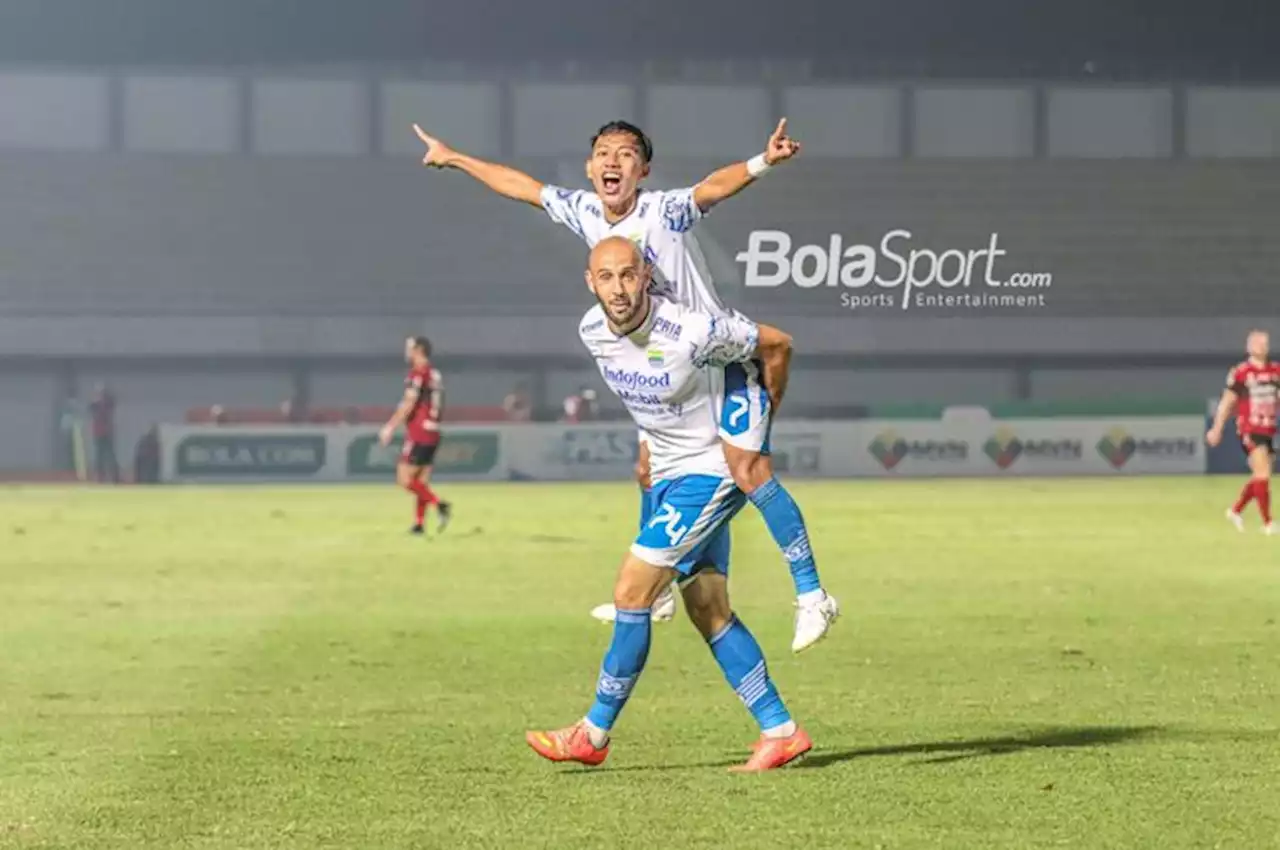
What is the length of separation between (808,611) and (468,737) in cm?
179

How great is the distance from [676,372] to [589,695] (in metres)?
3.21

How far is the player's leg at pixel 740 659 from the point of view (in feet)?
26.9

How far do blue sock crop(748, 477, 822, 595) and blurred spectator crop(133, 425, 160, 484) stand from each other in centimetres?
3543

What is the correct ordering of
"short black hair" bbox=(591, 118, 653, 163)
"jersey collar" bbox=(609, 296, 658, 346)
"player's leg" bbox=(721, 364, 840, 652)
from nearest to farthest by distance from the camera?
"jersey collar" bbox=(609, 296, 658, 346), "player's leg" bbox=(721, 364, 840, 652), "short black hair" bbox=(591, 118, 653, 163)

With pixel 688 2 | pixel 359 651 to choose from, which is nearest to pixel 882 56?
pixel 688 2

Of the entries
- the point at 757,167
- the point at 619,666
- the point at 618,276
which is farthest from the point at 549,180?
the point at 618,276

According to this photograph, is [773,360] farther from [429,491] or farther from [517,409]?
[517,409]

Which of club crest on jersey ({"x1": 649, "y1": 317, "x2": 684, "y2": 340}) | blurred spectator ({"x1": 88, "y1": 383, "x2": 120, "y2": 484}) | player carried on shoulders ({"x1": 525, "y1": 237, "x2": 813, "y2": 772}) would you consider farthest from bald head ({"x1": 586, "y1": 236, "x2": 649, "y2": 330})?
blurred spectator ({"x1": 88, "y1": 383, "x2": 120, "y2": 484})

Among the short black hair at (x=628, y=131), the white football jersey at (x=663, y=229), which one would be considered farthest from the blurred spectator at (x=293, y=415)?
the short black hair at (x=628, y=131)

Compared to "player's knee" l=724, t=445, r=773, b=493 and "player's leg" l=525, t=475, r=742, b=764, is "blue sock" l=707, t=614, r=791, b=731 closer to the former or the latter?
"player's leg" l=525, t=475, r=742, b=764

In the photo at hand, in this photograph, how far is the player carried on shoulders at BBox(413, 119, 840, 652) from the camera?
812 centimetres

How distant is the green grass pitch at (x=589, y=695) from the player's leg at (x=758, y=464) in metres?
0.55

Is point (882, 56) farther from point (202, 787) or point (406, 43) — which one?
point (202, 787)

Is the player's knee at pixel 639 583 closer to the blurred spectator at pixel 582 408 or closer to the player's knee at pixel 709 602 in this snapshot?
the player's knee at pixel 709 602
